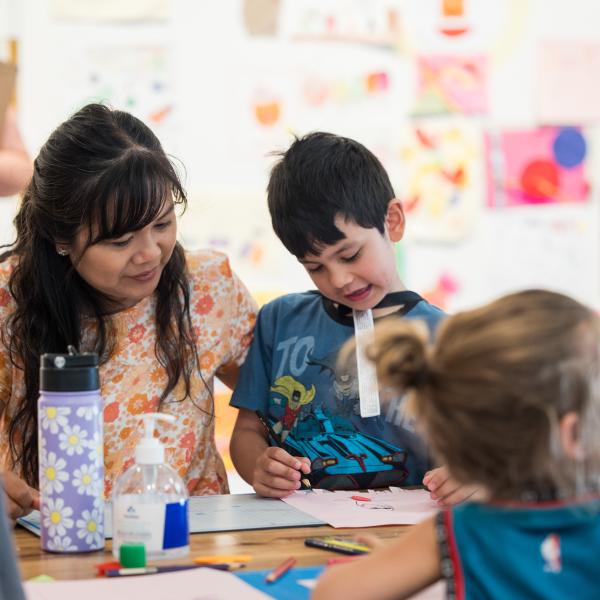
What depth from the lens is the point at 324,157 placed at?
1495 millimetres

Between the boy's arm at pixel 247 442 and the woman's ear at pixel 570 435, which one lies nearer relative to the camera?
the woman's ear at pixel 570 435

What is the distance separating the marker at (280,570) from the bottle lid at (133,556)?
0.12 m

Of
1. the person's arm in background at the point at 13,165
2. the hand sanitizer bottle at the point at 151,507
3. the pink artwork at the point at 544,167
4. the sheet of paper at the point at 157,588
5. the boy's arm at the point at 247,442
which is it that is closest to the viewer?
the sheet of paper at the point at 157,588

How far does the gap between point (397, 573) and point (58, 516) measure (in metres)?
0.41

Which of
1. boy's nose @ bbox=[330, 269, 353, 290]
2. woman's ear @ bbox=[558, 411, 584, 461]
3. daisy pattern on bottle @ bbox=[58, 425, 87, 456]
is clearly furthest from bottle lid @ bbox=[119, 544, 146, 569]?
boy's nose @ bbox=[330, 269, 353, 290]

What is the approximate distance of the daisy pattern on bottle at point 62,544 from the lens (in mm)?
1022

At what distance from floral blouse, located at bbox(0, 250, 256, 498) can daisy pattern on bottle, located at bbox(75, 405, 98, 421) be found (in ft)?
1.45

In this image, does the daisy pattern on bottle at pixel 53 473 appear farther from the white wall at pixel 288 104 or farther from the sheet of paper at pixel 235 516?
the white wall at pixel 288 104

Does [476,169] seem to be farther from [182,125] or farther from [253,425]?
[253,425]

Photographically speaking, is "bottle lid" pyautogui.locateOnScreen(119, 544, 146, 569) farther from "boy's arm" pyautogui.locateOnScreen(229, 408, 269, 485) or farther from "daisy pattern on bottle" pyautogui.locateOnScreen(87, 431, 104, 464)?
"boy's arm" pyautogui.locateOnScreen(229, 408, 269, 485)

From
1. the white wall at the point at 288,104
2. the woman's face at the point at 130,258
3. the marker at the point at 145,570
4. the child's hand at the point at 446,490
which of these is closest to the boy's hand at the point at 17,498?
the marker at the point at 145,570

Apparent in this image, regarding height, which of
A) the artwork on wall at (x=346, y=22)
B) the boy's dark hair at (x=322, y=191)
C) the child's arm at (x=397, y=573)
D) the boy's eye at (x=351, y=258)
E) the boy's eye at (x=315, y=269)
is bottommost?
the child's arm at (x=397, y=573)

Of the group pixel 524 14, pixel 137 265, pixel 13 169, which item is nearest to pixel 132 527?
pixel 137 265

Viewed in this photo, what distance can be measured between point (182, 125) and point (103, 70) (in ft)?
0.74
